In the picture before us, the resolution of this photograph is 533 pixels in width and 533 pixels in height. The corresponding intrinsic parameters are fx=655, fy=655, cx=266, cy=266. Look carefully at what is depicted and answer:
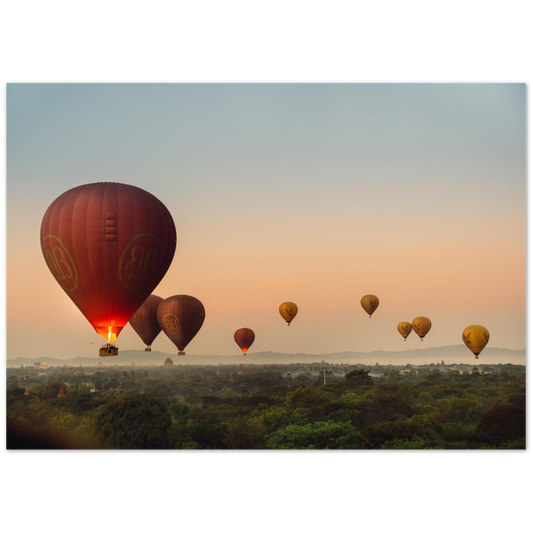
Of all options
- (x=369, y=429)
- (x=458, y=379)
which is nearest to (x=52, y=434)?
(x=369, y=429)

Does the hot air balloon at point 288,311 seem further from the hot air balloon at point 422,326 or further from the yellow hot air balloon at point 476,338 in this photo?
the hot air balloon at point 422,326

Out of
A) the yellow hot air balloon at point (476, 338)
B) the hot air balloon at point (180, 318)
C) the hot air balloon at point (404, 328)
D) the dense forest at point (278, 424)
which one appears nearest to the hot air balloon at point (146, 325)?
the hot air balloon at point (180, 318)

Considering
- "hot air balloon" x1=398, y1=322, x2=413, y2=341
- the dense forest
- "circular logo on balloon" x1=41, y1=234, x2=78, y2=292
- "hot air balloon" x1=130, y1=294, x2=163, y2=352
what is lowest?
the dense forest

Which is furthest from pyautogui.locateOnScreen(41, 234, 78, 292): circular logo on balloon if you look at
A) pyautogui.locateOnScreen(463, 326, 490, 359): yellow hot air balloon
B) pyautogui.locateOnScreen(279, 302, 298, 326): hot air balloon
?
pyautogui.locateOnScreen(463, 326, 490, 359): yellow hot air balloon

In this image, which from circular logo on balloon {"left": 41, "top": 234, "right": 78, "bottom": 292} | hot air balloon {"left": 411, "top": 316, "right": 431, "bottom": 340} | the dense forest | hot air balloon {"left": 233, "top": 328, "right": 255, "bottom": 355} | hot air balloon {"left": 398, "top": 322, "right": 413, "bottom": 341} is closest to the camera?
circular logo on balloon {"left": 41, "top": 234, "right": 78, "bottom": 292}

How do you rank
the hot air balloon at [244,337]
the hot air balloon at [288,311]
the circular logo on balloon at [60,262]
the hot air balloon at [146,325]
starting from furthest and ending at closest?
the hot air balloon at [244,337] → the hot air balloon at [288,311] → the hot air balloon at [146,325] → the circular logo on balloon at [60,262]

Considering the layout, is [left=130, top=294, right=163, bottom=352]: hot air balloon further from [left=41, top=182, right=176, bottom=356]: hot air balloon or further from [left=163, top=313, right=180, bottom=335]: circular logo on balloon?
[left=41, top=182, right=176, bottom=356]: hot air balloon
